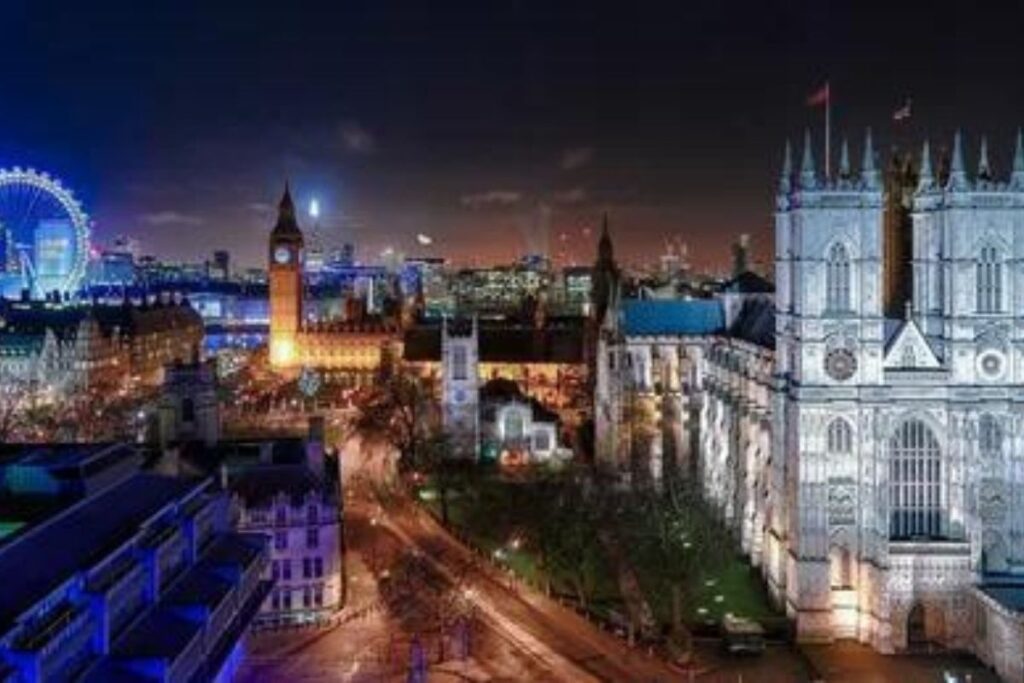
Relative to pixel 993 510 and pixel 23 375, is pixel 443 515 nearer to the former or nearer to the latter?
pixel 993 510

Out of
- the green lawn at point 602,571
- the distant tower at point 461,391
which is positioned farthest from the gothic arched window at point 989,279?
the distant tower at point 461,391

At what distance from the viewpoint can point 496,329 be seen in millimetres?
167125

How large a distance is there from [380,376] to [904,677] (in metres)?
113

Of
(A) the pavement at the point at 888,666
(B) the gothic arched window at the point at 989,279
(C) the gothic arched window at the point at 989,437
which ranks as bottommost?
(A) the pavement at the point at 888,666

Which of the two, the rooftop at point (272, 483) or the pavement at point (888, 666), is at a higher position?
the rooftop at point (272, 483)

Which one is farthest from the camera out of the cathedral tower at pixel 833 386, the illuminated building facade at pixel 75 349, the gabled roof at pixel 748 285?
the illuminated building facade at pixel 75 349

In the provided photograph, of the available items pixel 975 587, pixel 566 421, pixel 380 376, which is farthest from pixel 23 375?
pixel 975 587

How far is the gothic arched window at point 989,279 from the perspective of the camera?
69688 mm

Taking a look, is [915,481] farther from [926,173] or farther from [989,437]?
[926,173]

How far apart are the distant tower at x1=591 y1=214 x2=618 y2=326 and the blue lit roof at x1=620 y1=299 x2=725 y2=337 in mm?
22068

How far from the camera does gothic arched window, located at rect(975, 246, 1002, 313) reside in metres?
69.7

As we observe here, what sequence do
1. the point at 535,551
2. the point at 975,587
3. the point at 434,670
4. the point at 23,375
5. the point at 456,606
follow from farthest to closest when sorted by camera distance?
1. the point at 23,375
2. the point at 535,551
3. the point at 456,606
4. the point at 975,587
5. the point at 434,670

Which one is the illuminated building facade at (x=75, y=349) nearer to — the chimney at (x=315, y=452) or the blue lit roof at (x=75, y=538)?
the chimney at (x=315, y=452)

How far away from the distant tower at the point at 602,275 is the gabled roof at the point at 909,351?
6337 centimetres
